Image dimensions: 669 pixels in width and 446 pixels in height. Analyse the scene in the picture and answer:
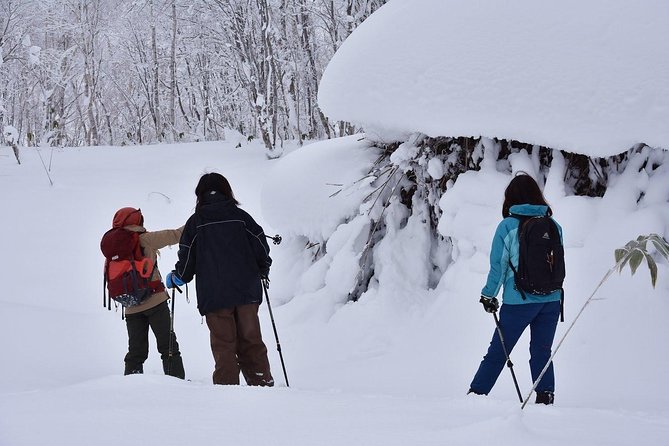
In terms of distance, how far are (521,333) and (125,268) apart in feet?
9.69

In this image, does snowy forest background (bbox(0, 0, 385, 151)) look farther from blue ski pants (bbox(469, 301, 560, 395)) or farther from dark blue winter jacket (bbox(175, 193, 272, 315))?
blue ski pants (bbox(469, 301, 560, 395))

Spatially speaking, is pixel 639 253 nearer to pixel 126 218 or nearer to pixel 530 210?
pixel 530 210

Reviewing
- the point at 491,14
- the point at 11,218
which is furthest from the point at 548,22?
the point at 11,218

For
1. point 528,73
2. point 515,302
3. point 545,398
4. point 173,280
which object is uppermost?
point 528,73

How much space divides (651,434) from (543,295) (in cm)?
133

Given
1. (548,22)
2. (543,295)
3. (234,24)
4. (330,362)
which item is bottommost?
(330,362)

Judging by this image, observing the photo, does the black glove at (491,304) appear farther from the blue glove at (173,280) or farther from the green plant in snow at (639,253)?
the blue glove at (173,280)

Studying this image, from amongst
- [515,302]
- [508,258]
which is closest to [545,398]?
[515,302]

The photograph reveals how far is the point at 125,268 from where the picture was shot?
4.37 metres

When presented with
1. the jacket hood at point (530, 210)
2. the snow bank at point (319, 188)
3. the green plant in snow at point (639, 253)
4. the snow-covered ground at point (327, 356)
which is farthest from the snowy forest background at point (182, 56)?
the green plant in snow at point (639, 253)

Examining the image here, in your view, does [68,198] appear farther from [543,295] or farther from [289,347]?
[543,295]

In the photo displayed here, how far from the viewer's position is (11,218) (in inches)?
378

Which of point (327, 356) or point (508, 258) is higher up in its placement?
point (508, 258)

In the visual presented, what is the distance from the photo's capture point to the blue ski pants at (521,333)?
344cm
